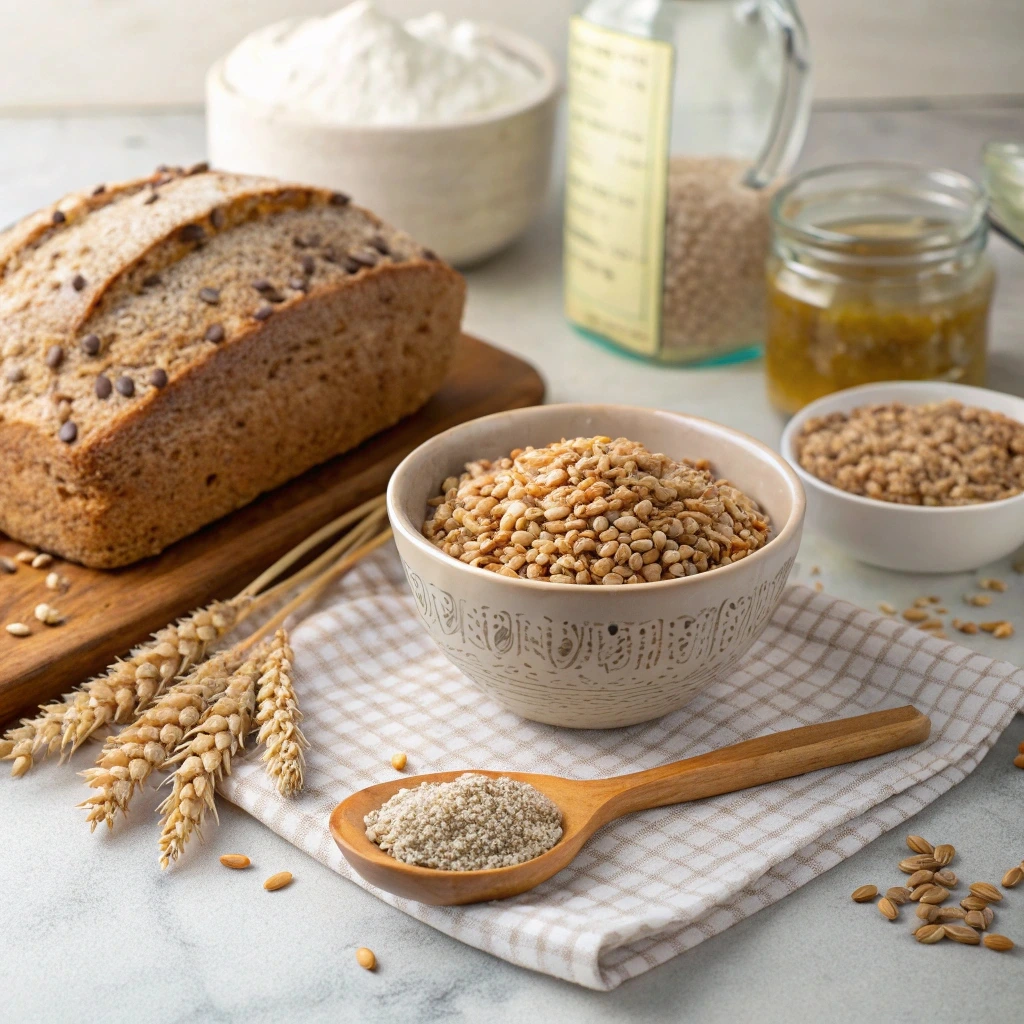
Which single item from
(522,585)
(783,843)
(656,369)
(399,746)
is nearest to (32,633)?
(399,746)

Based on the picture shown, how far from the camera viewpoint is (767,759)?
48.3 inches

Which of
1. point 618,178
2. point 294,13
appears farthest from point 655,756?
point 294,13

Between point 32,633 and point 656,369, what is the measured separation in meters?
1.18

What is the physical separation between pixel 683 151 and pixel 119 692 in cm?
127

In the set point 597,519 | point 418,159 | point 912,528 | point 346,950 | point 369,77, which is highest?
point 369,77

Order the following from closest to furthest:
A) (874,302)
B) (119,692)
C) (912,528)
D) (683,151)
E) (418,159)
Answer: (119,692) < (912,528) < (874,302) < (683,151) < (418,159)

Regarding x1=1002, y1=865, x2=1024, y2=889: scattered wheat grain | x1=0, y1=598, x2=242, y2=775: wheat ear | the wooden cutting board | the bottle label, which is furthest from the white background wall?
x1=1002, y1=865, x2=1024, y2=889: scattered wheat grain

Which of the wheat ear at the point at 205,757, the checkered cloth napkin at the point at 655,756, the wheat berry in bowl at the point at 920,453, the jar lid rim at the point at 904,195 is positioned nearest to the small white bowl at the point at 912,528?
the wheat berry in bowl at the point at 920,453

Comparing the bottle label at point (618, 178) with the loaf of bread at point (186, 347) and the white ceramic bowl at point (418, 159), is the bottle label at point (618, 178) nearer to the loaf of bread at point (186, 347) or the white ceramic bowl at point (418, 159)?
the white ceramic bowl at point (418, 159)

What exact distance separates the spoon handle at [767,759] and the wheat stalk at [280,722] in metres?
0.31

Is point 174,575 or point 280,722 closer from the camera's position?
point 280,722

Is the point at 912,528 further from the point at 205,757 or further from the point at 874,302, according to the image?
the point at 205,757

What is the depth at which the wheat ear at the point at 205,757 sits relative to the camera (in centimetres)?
116

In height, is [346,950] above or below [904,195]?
below
